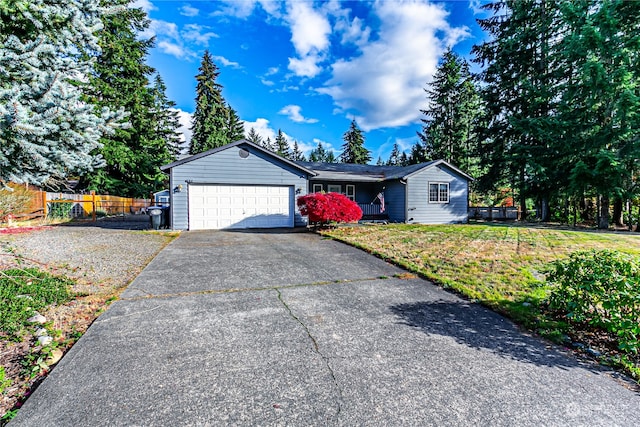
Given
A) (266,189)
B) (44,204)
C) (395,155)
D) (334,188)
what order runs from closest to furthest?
(266,189), (44,204), (334,188), (395,155)

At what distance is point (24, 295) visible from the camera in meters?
3.77

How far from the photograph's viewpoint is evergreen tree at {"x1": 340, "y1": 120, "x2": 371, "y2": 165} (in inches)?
1647

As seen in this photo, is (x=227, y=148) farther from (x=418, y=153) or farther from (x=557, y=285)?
(x=418, y=153)

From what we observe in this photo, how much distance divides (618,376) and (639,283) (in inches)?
38.3

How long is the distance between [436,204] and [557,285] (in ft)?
44.2

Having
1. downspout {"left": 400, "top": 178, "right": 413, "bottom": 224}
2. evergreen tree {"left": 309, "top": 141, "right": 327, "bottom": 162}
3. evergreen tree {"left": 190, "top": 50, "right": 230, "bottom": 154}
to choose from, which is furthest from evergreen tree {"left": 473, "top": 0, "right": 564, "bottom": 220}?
evergreen tree {"left": 309, "top": 141, "right": 327, "bottom": 162}

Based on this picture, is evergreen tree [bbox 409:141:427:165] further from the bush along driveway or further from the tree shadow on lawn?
the tree shadow on lawn

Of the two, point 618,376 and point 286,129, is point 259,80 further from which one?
point 286,129

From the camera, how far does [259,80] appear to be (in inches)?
645

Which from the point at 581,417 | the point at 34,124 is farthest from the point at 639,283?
the point at 34,124

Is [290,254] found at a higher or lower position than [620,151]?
lower

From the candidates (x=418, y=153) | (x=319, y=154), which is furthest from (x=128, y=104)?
(x=319, y=154)

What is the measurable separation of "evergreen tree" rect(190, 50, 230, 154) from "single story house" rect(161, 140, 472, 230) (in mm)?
19654

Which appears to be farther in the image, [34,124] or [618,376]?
[34,124]
